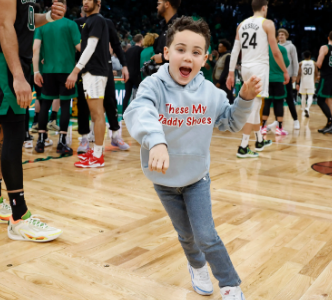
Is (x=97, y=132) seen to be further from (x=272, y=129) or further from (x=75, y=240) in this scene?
(x=272, y=129)

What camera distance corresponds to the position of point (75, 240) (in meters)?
2.11

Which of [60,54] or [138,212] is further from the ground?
[60,54]

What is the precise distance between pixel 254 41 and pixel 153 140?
332 cm

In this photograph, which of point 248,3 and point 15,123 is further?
point 248,3

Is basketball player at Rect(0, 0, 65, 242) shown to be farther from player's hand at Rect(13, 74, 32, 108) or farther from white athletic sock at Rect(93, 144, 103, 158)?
white athletic sock at Rect(93, 144, 103, 158)

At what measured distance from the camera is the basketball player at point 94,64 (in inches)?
139

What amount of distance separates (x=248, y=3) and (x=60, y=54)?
16.0 meters

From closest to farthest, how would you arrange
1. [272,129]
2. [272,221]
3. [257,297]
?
[257,297], [272,221], [272,129]

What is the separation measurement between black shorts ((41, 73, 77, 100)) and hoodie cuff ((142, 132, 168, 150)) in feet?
10.5

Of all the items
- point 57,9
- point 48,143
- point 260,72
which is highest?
point 57,9

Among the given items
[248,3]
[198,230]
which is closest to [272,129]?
[198,230]

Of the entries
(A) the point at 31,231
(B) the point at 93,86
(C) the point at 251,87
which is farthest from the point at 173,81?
(B) the point at 93,86

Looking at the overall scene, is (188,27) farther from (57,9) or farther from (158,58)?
(158,58)

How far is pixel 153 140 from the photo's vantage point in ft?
3.84
